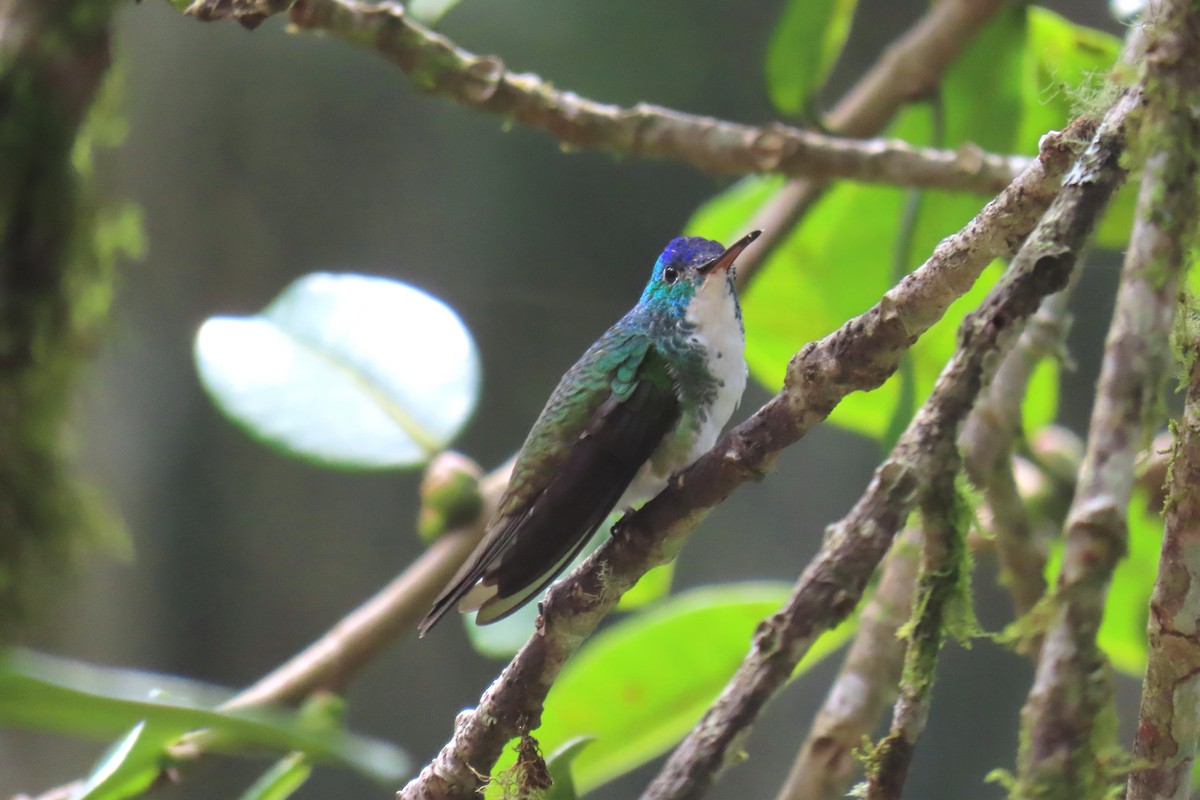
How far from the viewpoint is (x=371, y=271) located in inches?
133

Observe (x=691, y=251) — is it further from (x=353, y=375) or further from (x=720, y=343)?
(x=353, y=375)

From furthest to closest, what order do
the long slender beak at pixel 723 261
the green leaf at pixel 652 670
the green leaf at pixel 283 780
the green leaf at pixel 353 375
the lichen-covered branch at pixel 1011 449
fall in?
the green leaf at pixel 652 670 → the green leaf at pixel 353 375 → the lichen-covered branch at pixel 1011 449 → the green leaf at pixel 283 780 → the long slender beak at pixel 723 261

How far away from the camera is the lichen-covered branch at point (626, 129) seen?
114cm

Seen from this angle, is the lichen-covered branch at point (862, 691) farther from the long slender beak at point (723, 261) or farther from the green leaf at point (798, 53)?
the green leaf at point (798, 53)

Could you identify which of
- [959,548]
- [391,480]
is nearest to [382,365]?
[959,548]

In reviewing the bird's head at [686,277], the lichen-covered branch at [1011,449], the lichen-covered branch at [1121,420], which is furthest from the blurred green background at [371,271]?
the lichen-covered branch at [1121,420]

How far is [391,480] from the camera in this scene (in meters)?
3.35

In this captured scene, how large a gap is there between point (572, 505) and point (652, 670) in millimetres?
812

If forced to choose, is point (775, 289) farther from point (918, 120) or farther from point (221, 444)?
point (221, 444)

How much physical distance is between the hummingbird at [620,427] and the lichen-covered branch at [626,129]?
0.34m

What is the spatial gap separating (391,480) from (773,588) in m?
2.01

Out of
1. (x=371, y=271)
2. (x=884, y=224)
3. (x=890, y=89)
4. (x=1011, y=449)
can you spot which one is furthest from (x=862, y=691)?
(x=371, y=271)

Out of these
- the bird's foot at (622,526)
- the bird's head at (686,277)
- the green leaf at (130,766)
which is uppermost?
the bird's head at (686,277)

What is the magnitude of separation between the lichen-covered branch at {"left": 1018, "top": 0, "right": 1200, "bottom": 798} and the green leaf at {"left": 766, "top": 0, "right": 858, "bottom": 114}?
2.99 feet
